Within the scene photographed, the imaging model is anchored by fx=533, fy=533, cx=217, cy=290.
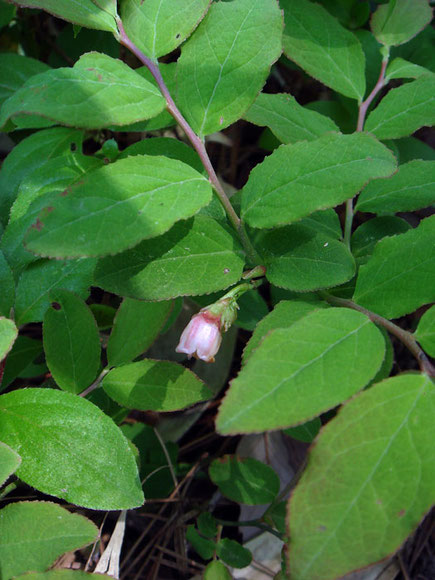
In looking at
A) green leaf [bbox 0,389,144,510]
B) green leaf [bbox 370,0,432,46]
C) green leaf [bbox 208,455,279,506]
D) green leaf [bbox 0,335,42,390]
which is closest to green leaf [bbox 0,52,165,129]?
green leaf [bbox 0,389,144,510]

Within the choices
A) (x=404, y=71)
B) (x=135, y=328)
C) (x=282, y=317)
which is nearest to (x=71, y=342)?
(x=135, y=328)

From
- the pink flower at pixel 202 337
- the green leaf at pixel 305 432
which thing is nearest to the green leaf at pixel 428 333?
the pink flower at pixel 202 337

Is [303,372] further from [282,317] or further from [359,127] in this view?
[359,127]

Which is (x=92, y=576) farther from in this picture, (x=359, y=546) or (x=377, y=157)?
(x=377, y=157)

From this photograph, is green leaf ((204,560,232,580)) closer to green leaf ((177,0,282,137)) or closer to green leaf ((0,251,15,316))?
green leaf ((0,251,15,316))

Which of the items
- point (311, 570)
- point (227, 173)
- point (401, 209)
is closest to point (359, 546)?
point (311, 570)

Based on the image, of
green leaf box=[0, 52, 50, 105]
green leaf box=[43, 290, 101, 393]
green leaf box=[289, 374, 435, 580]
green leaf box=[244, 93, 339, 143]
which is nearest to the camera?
green leaf box=[289, 374, 435, 580]

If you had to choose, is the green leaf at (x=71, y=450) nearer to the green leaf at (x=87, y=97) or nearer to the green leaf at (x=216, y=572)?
the green leaf at (x=216, y=572)

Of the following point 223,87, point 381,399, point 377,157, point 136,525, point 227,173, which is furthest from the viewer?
point 227,173
